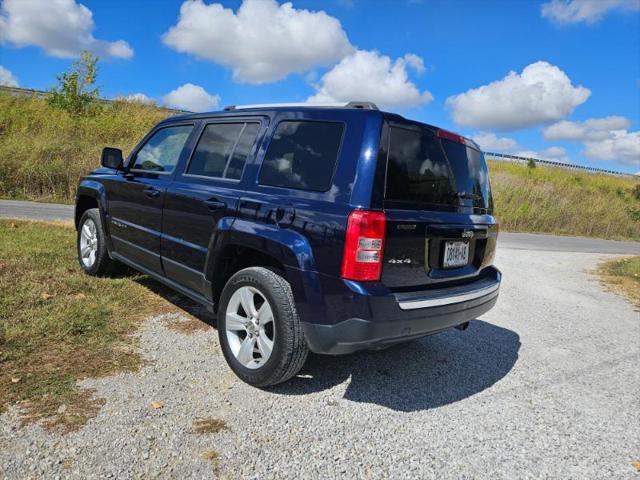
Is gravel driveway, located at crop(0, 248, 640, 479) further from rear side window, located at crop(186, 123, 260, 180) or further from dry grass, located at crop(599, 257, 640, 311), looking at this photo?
dry grass, located at crop(599, 257, 640, 311)

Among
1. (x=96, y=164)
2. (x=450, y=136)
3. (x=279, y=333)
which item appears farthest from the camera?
(x=96, y=164)

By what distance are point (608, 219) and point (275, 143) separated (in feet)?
74.1

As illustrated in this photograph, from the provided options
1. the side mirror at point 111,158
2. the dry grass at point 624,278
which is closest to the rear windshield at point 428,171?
the side mirror at point 111,158

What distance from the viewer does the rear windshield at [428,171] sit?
2686mm

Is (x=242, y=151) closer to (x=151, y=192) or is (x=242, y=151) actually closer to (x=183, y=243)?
(x=183, y=243)

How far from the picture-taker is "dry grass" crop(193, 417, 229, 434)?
2480 mm

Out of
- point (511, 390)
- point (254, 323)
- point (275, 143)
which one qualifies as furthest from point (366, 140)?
point (511, 390)

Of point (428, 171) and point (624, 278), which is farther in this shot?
point (624, 278)

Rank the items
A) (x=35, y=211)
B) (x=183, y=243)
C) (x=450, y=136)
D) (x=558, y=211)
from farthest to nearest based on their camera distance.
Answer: (x=558, y=211)
(x=35, y=211)
(x=183, y=243)
(x=450, y=136)

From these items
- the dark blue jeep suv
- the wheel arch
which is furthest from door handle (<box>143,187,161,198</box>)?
the wheel arch

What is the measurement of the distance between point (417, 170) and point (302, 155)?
0.73 m

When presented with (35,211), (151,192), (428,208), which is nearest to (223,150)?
(151,192)

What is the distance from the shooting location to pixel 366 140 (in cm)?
262

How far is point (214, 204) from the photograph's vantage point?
3287 millimetres
